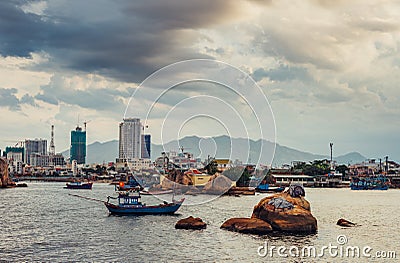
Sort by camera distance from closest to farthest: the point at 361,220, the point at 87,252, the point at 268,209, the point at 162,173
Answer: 1. the point at 87,252
2. the point at 268,209
3. the point at 361,220
4. the point at 162,173

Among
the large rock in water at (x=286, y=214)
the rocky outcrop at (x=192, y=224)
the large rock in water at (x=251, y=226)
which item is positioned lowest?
the rocky outcrop at (x=192, y=224)

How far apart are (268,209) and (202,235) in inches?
250

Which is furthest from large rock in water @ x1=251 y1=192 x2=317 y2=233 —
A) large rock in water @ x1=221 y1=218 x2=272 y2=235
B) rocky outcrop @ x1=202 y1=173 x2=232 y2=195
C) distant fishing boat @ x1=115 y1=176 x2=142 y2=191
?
rocky outcrop @ x1=202 y1=173 x2=232 y2=195

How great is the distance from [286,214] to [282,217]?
0.43 metres

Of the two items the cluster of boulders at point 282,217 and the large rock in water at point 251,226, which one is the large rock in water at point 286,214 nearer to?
the cluster of boulders at point 282,217

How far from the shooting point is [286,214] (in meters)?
43.1

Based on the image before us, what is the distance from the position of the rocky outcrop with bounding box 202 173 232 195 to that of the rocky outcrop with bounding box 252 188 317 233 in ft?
219

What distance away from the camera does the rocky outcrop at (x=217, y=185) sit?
111312 mm

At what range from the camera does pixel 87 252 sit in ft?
123

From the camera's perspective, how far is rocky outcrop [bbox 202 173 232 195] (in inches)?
4382

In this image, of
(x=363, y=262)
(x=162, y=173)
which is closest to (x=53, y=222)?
(x=363, y=262)

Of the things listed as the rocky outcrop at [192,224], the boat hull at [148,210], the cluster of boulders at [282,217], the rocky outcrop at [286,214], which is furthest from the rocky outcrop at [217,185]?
the rocky outcrop at [286,214]

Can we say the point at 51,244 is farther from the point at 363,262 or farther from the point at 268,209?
the point at 363,262

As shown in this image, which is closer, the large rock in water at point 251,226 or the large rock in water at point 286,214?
the large rock in water at point 286,214
